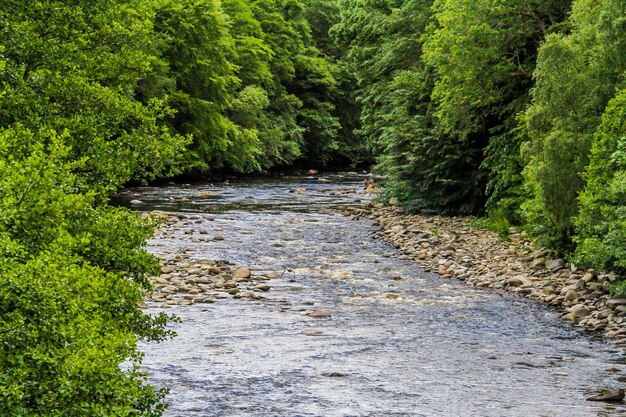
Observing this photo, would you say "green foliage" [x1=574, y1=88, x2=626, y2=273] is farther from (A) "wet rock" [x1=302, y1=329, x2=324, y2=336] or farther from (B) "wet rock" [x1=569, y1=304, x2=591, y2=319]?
(A) "wet rock" [x1=302, y1=329, x2=324, y2=336]

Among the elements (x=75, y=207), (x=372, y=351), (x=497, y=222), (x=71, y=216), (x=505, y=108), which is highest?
(x=505, y=108)

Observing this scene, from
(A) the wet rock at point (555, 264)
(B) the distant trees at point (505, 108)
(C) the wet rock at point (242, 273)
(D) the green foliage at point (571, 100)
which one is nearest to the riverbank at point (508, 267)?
(A) the wet rock at point (555, 264)

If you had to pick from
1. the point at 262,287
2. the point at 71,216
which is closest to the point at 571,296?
the point at 262,287

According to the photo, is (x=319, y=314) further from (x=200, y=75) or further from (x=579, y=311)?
(x=200, y=75)

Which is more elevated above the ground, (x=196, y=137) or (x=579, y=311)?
(x=196, y=137)

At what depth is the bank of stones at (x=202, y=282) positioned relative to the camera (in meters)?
18.2

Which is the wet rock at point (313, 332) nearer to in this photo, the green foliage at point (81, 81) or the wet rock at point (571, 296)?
the green foliage at point (81, 81)

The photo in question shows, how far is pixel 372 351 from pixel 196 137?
32.5 meters

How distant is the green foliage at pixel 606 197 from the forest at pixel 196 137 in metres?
0.05

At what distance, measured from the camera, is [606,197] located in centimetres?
1661

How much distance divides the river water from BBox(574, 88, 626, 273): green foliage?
149cm

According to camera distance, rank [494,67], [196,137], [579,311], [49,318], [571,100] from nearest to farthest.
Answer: [49,318] < [579,311] < [571,100] < [494,67] < [196,137]

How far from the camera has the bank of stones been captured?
718 inches

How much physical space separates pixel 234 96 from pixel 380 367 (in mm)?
40276
